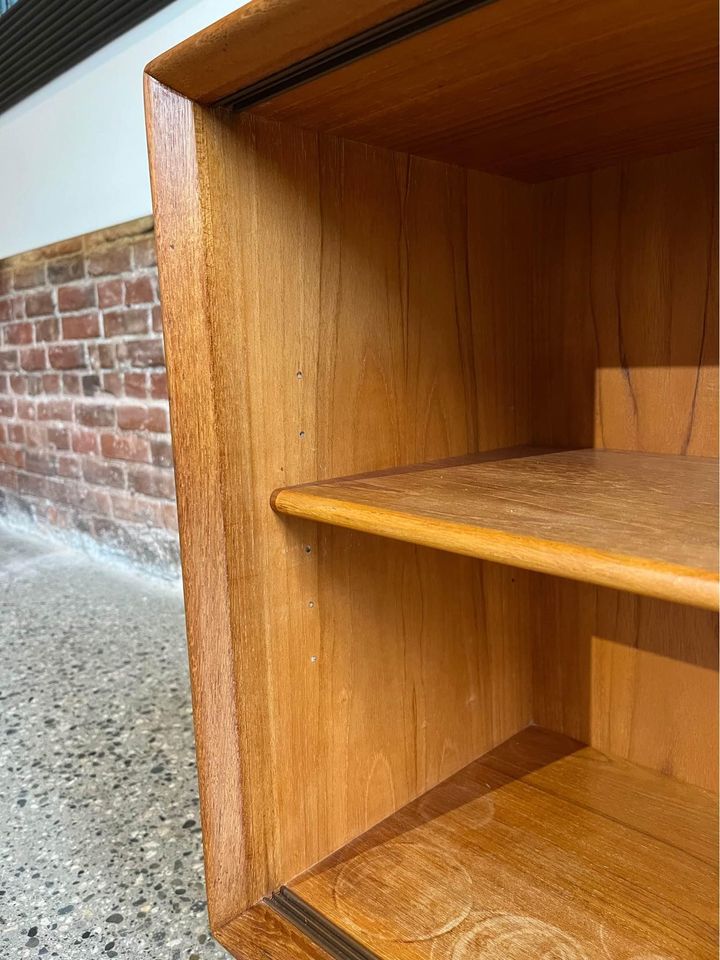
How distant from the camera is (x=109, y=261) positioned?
1.84m

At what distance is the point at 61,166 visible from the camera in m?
1.99

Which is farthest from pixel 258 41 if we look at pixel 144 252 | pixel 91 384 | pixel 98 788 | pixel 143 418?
pixel 91 384

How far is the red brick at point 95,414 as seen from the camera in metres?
1.96

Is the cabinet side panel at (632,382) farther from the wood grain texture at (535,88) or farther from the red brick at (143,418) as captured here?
the red brick at (143,418)

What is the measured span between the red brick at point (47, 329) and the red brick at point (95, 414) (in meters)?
0.23

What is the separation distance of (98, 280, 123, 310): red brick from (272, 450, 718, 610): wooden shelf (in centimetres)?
139

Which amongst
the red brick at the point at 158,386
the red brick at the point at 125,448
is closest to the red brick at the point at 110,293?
the red brick at the point at 158,386

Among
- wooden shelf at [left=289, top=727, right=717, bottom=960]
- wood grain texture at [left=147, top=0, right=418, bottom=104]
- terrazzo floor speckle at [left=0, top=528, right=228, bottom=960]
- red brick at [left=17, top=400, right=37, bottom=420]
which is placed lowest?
terrazzo floor speckle at [left=0, top=528, right=228, bottom=960]

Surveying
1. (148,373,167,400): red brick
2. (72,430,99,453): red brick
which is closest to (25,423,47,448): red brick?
(72,430,99,453): red brick

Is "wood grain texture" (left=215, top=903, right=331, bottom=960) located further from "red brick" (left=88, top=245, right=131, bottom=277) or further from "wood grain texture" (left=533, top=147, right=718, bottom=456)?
"red brick" (left=88, top=245, right=131, bottom=277)

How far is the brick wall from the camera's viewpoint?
1800mm

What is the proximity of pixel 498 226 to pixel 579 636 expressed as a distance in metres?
0.49

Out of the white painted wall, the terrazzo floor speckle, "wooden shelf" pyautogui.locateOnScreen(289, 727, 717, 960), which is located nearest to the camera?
"wooden shelf" pyautogui.locateOnScreen(289, 727, 717, 960)

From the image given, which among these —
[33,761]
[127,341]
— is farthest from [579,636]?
[127,341]
